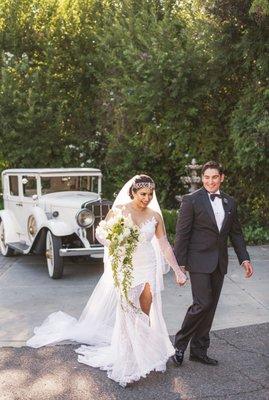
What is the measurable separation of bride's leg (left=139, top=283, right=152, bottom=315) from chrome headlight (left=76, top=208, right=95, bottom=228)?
414cm

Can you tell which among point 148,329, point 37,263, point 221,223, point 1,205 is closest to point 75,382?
point 148,329

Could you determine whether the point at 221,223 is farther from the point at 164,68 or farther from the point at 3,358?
the point at 164,68

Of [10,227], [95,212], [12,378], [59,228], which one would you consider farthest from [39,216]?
[12,378]

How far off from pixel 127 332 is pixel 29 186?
20.1 feet

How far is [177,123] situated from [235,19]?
2.60 m

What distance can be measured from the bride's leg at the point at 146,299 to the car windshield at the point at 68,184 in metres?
5.47

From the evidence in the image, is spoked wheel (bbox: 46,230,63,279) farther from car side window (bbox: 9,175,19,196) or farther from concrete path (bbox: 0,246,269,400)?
car side window (bbox: 9,175,19,196)

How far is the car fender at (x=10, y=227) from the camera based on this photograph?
33.9ft

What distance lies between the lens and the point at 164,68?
1166 cm

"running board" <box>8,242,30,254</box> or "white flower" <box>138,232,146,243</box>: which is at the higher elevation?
"white flower" <box>138,232,146,243</box>

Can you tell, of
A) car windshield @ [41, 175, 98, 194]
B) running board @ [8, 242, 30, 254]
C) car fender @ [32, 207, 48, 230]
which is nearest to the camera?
car fender @ [32, 207, 48, 230]

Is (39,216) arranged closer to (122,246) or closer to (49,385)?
(122,246)

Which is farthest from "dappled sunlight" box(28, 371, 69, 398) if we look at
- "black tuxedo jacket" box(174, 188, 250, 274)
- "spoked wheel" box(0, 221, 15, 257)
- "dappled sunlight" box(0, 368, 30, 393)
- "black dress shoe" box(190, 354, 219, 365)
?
"spoked wheel" box(0, 221, 15, 257)

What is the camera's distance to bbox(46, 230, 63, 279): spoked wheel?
338 inches
